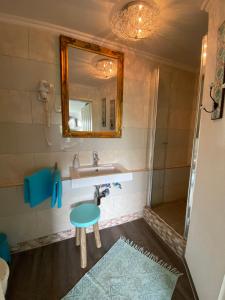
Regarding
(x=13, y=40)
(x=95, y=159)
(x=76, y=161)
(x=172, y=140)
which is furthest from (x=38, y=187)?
(x=172, y=140)

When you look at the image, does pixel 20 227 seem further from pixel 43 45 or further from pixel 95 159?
pixel 43 45

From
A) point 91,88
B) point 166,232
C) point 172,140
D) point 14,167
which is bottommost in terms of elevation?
point 166,232

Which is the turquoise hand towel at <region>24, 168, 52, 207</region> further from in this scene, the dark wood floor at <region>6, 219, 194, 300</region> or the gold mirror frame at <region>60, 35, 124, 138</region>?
the dark wood floor at <region>6, 219, 194, 300</region>

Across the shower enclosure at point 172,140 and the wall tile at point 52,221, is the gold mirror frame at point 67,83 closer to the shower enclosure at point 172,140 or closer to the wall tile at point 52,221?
the shower enclosure at point 172,140

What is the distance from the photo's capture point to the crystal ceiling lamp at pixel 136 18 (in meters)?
1.14

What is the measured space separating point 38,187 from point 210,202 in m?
1.49

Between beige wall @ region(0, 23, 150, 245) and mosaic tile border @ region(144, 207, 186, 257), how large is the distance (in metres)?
0.68

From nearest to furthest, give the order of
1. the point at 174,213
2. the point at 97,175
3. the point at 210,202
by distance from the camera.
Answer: the point at 210,202 → the point at 97,175 → the point at 174,213

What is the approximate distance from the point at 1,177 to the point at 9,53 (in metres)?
1.18

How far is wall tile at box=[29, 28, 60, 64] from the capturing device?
142 centimetres

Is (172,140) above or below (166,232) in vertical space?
above

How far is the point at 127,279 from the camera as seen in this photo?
1341 mm

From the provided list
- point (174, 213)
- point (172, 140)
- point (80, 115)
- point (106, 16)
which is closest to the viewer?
point (106, 16)

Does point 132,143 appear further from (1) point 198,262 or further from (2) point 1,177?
(2) point 1,177
